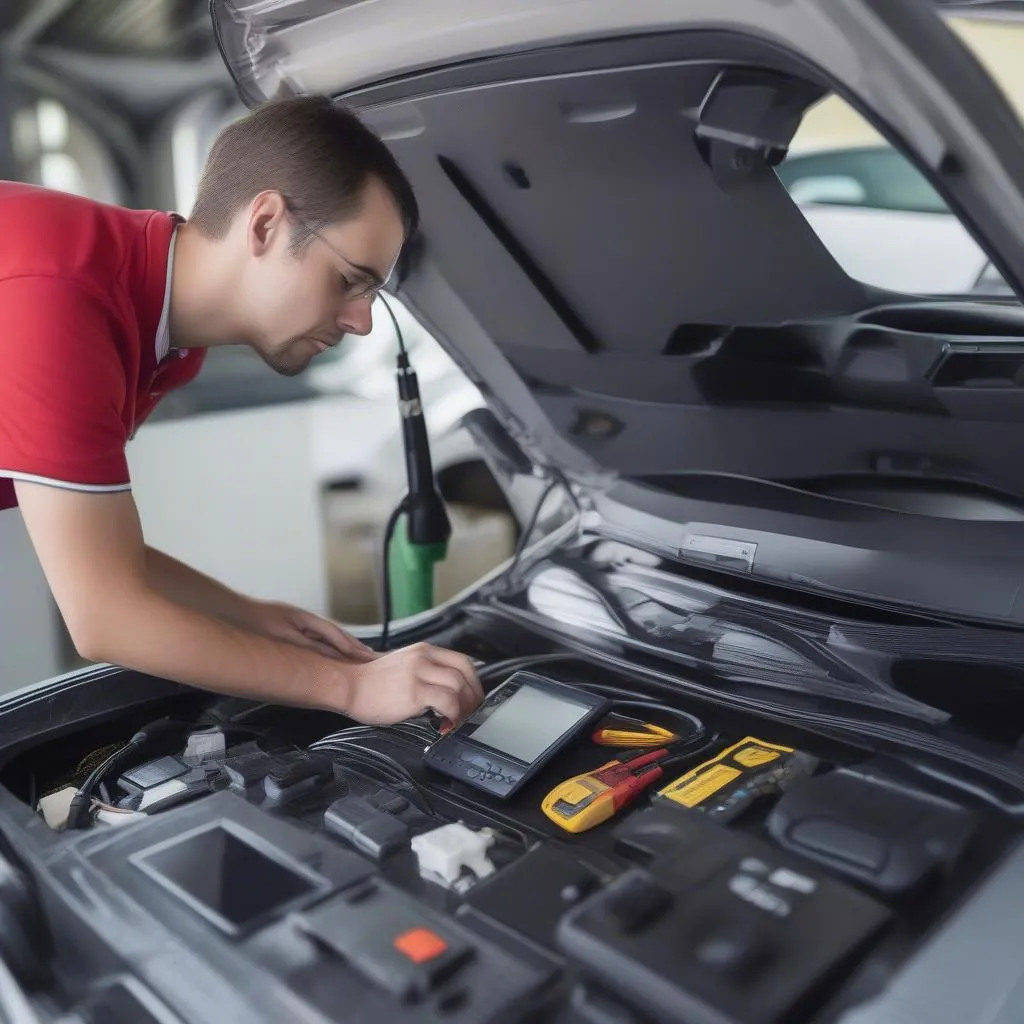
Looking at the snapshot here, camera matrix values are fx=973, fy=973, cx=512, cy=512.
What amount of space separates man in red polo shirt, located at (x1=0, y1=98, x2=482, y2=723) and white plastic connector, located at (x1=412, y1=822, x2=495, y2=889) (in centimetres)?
21

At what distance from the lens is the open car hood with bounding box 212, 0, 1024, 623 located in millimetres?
674

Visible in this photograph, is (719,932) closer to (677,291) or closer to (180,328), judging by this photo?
(677,291)

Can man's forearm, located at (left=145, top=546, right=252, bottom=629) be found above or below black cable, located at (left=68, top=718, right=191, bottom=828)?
above

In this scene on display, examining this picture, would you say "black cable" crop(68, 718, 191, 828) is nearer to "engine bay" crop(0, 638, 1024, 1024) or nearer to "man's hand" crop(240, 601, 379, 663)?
"engine bay" crop(0, 638, 1024, 1024)

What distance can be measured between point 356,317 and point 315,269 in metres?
0.08

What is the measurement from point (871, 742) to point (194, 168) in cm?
279

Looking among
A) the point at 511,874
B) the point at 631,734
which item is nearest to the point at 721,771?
the point at 631,734

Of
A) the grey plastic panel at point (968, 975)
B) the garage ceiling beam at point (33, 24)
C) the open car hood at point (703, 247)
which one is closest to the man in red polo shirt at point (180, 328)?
the open car hood at point (703, 247)

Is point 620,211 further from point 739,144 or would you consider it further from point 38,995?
point 38,995

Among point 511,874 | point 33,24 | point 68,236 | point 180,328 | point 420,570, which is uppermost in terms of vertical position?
point 33,24

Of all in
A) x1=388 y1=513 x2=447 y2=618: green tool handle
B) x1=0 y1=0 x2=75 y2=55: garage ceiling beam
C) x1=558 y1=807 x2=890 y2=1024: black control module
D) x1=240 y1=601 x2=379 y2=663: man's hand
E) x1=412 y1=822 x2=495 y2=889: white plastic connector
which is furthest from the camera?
x1=0 y1=0 x2=75 y2=55: garage ceiling beam

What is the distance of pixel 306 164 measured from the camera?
103 cm

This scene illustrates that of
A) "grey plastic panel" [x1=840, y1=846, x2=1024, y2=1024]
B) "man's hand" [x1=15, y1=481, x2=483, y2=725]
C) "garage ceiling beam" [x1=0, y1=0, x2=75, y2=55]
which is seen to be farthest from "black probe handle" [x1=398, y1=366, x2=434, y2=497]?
"garage ceiling beam" [x1=0, y1=0, x2=75, y2=55]

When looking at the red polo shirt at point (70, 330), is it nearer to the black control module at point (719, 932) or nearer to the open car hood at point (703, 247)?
the open car hood at point (703, 247)
